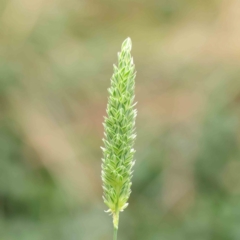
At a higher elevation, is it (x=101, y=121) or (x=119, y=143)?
(x=119, y=143)

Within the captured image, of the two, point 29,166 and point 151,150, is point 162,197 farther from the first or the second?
point 29,166

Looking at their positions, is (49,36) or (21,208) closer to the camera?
(21,208)

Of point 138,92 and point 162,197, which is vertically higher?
point 138,92

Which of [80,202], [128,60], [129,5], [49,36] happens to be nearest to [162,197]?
[80,202]

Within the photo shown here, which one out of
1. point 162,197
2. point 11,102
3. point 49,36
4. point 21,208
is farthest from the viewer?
point 49,36

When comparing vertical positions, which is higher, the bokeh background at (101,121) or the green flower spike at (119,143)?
the green flower spike at (119,143)
